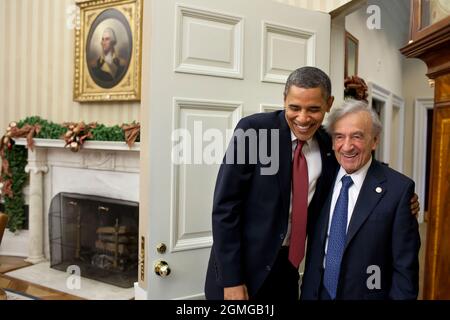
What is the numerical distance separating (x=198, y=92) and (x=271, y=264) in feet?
2.26

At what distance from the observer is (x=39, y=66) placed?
151 inches

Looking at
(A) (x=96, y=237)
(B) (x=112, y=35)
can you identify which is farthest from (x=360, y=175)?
(A) (x=96, y=237)

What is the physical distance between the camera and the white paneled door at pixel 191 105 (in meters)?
1.41

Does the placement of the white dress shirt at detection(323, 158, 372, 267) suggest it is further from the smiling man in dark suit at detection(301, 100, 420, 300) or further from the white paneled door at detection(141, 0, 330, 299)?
the white paneled door at detection(141, 0, 330, 299)

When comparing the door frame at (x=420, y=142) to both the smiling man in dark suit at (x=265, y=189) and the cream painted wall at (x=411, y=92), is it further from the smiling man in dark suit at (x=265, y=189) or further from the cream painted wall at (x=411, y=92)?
the smiling man in dark suit at (x=265, y=189)

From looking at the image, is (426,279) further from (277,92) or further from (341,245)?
(277,92)

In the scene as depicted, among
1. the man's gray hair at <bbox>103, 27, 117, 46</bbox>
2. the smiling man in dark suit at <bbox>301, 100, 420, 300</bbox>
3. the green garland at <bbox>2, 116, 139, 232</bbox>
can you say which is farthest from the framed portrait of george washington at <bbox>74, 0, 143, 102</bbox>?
the smiling man in dark suit at <bbox>301, 100, 420, 300</bbox>

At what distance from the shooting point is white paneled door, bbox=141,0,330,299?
4.62 feet

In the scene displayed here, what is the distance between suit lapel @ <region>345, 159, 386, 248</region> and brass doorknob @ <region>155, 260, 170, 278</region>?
26.7 inches

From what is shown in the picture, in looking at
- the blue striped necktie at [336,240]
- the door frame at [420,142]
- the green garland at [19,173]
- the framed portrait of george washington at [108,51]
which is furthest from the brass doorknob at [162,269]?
the door frame at [420,142]
